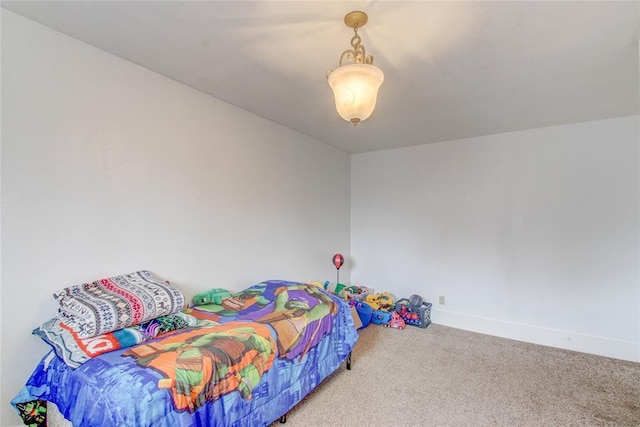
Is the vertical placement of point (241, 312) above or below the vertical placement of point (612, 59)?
below

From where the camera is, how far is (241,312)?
233 cm

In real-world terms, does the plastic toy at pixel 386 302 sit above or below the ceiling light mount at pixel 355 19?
below

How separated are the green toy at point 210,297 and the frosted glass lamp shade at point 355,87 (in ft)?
5.98

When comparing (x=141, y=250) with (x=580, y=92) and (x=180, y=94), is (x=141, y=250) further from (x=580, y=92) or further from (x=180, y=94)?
(x=580, y=92)

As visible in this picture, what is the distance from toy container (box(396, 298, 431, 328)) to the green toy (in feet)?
7.54

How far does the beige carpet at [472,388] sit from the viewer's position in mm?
2064

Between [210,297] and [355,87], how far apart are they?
1.97 metres

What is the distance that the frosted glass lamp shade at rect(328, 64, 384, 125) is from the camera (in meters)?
1.41

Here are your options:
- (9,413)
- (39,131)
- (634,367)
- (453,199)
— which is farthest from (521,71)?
(9,413)

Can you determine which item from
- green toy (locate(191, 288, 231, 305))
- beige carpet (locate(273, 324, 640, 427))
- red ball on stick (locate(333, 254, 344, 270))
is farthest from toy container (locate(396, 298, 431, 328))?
green toy (locate(191, 288, 231, 305))

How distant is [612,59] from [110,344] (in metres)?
3.46

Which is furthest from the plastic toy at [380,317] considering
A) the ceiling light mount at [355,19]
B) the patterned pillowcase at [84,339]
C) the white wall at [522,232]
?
the ceiling light mount at [355,19]

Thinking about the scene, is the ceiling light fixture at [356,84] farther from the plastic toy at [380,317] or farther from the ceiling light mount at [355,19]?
the plastic toy at [380,317]

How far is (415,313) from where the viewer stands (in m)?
3.74
